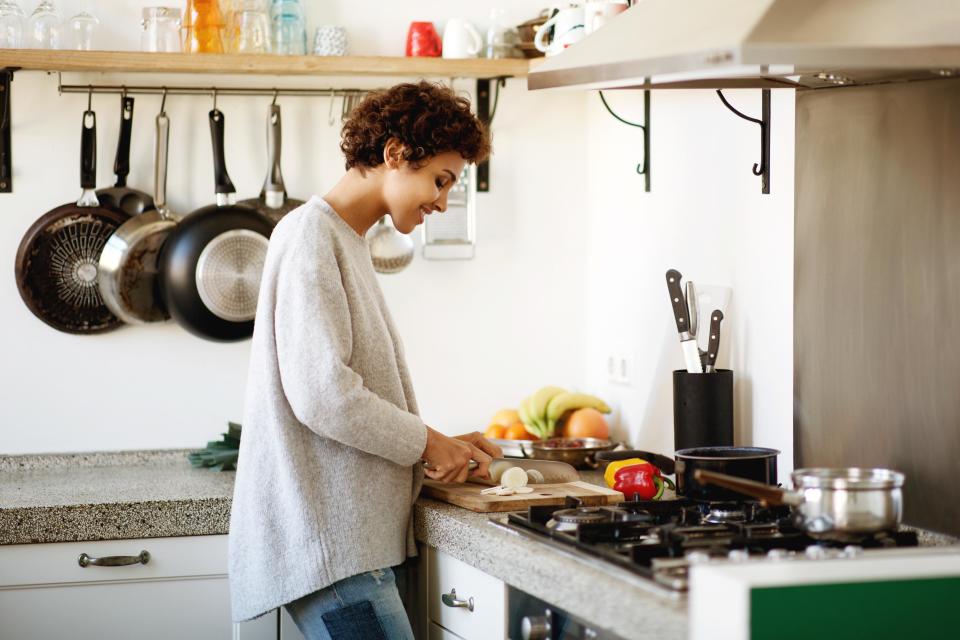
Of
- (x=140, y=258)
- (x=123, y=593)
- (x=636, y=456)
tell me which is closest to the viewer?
(x=123, y=593)

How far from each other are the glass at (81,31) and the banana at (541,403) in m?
1.19

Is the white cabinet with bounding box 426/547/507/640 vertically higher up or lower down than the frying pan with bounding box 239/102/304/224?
lower down

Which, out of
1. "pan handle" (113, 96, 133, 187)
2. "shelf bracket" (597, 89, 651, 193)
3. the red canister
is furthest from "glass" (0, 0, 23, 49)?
"shelf bracket" (597, 89, 651, 193)

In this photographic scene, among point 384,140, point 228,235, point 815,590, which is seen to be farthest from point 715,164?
point 815,590

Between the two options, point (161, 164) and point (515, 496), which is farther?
point (161, 164)

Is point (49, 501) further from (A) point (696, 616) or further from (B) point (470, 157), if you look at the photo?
(A) point (696, 616)

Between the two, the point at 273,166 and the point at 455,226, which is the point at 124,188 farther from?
the point at 455,226

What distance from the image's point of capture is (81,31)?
252cm

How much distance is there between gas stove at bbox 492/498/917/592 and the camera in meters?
1.42

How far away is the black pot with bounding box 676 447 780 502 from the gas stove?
18 millimetres

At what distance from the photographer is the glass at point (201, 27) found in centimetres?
252

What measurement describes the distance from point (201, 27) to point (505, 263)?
874 millimetres

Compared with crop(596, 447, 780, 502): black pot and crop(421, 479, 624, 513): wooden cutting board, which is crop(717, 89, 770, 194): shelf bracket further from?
crop(421, 479, 624, 513): wooden cutting board

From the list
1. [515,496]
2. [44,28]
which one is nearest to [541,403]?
[515,496]
